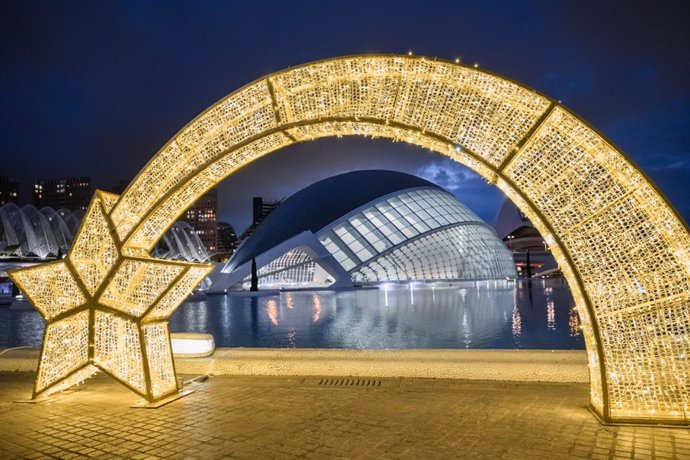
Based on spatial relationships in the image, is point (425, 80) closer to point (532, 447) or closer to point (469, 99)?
point (469, 99)

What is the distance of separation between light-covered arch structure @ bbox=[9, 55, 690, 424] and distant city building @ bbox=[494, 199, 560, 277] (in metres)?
83.0

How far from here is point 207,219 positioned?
520 ft

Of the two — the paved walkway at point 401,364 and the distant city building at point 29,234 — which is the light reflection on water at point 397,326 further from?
the distant city building at point 29,234

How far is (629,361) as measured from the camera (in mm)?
5164

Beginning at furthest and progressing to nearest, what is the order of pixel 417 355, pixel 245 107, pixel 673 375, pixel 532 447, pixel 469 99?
pixel 417 355 < pixel 245 107 < pixel 469 99 < pixel 673 375 < pixel 532 447

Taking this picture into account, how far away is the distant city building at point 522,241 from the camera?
3586 inches

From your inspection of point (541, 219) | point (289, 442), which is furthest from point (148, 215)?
point (541, 219)

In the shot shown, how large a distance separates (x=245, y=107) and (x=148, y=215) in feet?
5.92

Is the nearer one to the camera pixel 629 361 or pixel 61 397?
pixel 629 361

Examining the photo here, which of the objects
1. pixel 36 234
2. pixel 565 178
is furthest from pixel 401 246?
pixel 565 178

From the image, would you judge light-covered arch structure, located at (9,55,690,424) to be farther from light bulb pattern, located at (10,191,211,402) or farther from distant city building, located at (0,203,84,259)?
distant city building, located at (0,203,84,259)

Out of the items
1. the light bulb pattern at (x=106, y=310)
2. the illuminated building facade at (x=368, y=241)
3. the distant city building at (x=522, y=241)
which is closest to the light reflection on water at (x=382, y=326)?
the light bulb pattern at (x=106, y=310)

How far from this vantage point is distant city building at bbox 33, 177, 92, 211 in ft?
455

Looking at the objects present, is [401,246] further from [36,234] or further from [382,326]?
[36,234]
